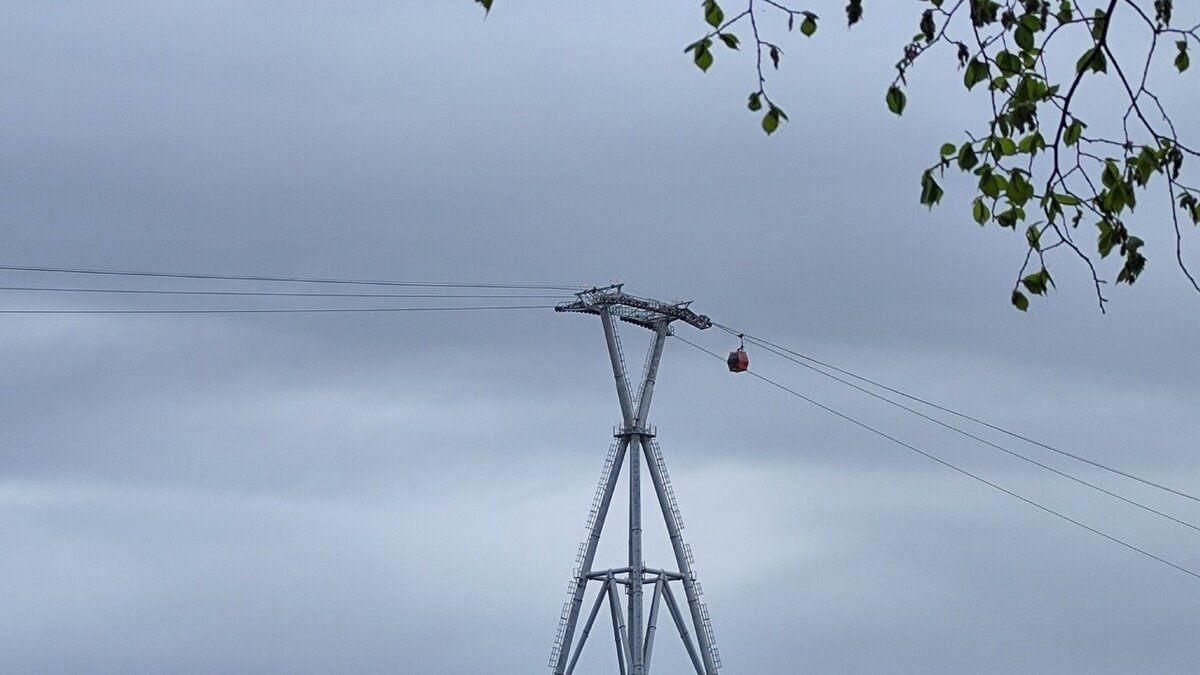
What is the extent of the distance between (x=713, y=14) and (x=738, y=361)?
67749mm

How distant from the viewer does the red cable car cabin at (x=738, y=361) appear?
84312mm

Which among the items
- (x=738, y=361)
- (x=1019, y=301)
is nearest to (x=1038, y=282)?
(x=1019, y=301)

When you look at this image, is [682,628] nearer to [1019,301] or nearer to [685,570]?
[685,570]

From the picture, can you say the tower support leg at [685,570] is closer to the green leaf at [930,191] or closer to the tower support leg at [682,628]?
→ the tower support leg at [682,628]

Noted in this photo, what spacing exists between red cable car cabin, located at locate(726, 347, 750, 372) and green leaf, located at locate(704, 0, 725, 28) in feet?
220

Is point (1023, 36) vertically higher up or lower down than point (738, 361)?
lower down

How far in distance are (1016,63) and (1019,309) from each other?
1.98m

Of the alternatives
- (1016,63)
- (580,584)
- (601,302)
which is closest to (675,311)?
(601,302)

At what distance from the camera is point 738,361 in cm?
8481

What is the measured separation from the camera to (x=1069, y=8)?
1817cm

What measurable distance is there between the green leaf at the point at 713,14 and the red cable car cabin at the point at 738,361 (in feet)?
220

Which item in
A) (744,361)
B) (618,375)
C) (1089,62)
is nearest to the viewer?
(1089,62)

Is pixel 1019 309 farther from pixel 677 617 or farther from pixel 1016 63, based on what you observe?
pixel 677 617

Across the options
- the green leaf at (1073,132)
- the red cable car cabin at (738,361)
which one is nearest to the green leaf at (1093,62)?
the green leaf at (1073,132)
